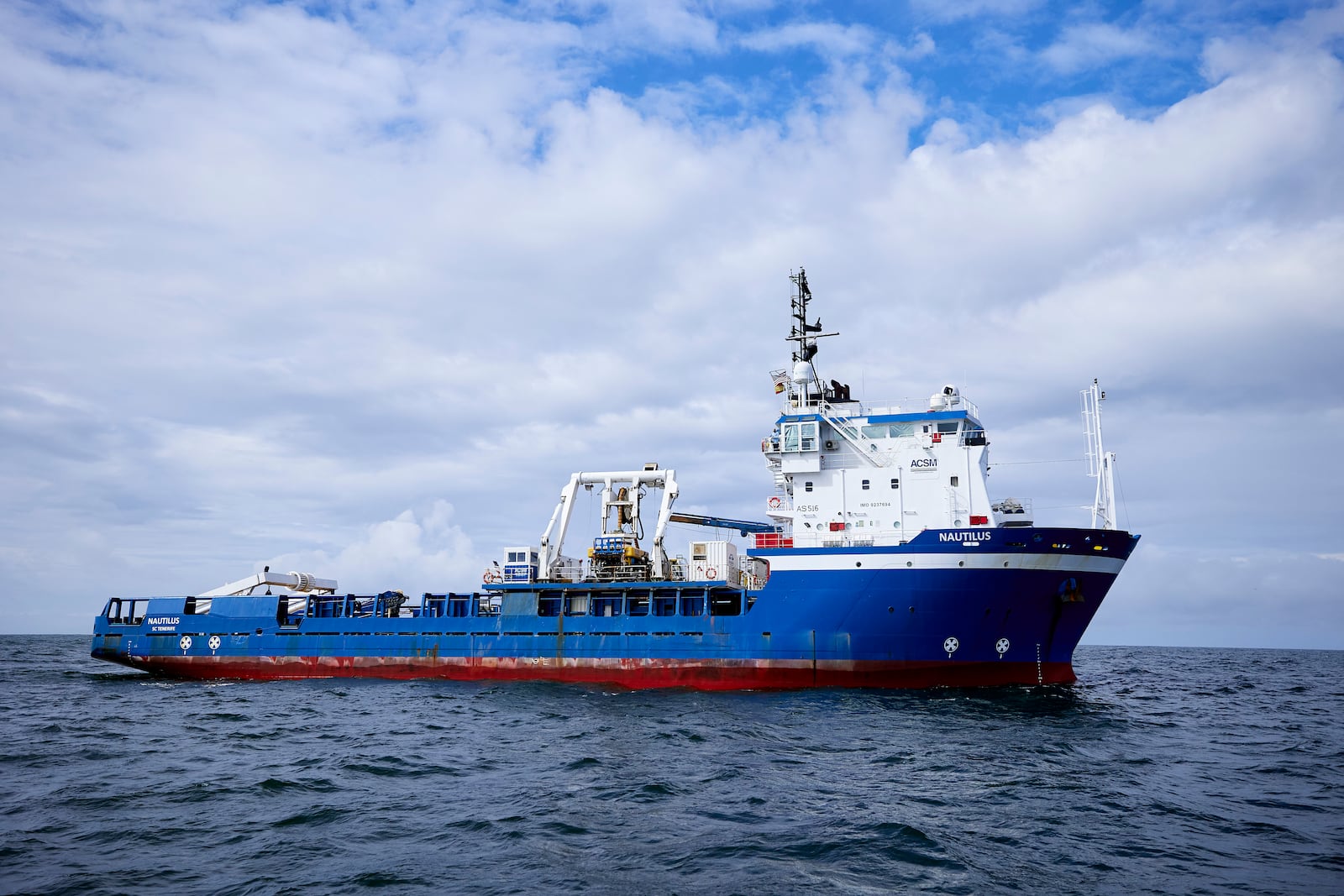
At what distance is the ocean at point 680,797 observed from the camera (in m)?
10.9

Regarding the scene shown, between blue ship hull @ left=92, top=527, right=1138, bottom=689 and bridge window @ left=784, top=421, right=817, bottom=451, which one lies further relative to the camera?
bridge window @ left=784, top=421, right=817, bottom=451

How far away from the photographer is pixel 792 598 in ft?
93.8

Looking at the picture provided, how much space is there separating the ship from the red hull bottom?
0.07 meters

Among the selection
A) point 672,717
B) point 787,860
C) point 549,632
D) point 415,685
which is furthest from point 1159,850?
point 415,685

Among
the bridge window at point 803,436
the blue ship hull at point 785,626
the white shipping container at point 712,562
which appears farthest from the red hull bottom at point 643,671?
the bridge window at point 803,436

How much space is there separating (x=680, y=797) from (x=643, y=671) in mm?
15992

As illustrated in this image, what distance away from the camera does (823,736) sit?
66.8 feet

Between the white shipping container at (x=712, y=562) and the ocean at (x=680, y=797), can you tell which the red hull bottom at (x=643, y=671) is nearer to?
the ocean at (x=680, y=797)

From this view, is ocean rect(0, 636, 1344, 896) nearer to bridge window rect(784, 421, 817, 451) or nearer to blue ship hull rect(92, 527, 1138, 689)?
blue ship hull rect(92, 527, 1138, 689)

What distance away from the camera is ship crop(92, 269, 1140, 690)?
A: 88.8 ft

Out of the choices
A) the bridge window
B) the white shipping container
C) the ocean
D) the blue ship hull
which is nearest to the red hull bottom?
the blue ship hull

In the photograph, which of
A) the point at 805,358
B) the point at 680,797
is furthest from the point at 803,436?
the point at 680,797

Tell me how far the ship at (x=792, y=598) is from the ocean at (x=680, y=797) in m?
2.00

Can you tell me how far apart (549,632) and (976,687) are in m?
16.3
